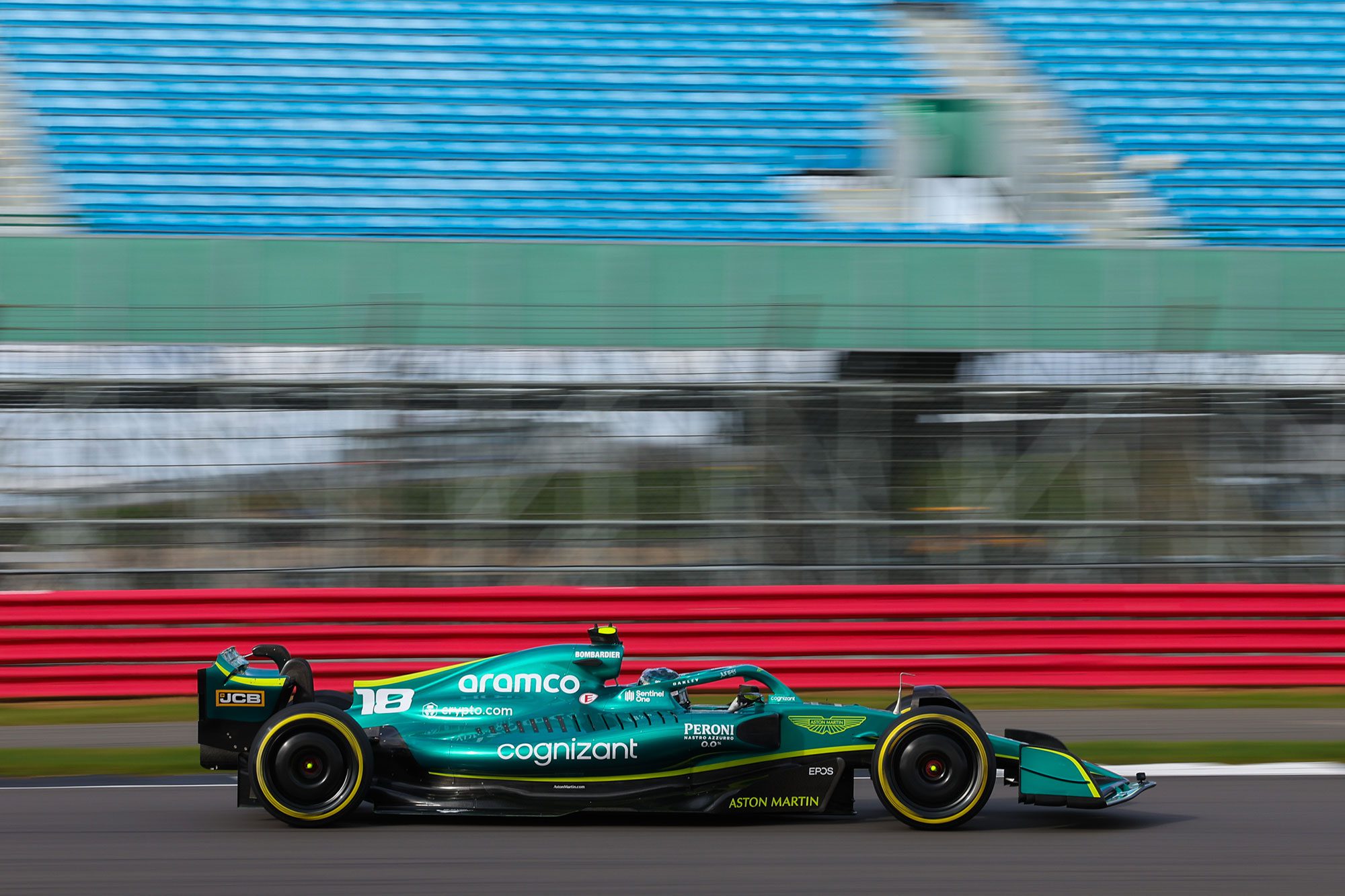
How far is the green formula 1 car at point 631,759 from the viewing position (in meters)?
5.80

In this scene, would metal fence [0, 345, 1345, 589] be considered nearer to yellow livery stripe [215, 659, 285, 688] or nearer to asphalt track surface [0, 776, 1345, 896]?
asphalt track surface [0, 776, 1345, 896]

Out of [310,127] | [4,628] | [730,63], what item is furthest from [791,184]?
[4,628]

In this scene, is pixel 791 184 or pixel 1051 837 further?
pixel 791 184

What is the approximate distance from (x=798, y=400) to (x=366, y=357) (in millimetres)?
3409

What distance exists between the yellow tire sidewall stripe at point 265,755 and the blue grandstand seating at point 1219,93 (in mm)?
11478

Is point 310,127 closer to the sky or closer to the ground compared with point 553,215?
closer to the sky

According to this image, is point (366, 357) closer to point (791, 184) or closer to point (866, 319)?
point (866, 319)

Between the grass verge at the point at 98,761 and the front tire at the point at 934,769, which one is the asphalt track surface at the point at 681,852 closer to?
the front tire at the point at 934,769

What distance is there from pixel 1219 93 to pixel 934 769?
1271 cm

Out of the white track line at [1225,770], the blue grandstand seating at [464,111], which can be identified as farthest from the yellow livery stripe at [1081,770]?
the blue grandstand seating at [464,111]

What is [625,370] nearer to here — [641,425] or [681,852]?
[641,425]

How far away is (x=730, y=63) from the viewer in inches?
621

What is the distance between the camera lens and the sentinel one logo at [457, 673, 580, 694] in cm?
604

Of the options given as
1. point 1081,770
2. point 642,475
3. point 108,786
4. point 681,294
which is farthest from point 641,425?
point 1081,770
